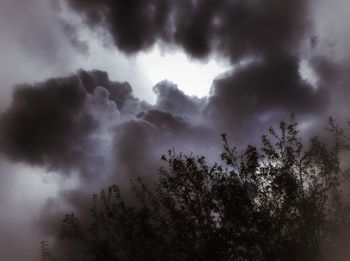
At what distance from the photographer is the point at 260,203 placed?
37.1 m

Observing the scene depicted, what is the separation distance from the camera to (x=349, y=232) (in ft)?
141

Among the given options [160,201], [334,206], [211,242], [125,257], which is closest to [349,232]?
[334,206]

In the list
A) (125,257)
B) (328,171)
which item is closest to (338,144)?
(328,171)

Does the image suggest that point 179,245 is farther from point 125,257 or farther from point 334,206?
point 334,206

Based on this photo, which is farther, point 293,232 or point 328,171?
point 328,171

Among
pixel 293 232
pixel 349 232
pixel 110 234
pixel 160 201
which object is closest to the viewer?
pixel 293 232

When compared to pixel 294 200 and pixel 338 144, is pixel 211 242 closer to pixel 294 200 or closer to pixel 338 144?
pixel 294 200

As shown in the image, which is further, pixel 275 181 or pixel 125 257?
pixel 125 257

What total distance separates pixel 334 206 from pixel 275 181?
23.1ft

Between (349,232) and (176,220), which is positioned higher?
(176,220)

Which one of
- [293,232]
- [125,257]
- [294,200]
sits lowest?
[293,232]

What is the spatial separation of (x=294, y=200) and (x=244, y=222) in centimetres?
513

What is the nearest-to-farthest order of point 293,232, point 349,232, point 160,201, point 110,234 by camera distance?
1. point 293,232
2. point 160,201
3. point 349,232
4. point 110,234

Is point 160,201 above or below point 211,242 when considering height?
above
